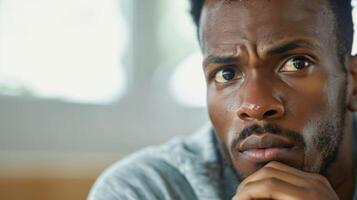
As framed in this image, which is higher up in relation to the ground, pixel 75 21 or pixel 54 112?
pixel 75 21

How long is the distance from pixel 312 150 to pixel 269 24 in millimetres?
257

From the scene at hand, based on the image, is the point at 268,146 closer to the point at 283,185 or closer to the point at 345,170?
the point at 283,185

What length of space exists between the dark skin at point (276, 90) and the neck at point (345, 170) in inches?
3.6

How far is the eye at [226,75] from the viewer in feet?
3.94

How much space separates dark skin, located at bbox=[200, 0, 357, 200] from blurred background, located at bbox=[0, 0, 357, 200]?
1.11 m

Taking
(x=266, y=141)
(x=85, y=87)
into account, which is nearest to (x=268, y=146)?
(x=266, y=141)

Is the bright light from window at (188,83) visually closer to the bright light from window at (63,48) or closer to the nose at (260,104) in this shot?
the bright light from window at (63,48)

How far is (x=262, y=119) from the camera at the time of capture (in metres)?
1.09

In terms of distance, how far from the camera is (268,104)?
3.55ft

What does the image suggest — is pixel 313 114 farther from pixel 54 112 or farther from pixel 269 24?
pixel 54 112

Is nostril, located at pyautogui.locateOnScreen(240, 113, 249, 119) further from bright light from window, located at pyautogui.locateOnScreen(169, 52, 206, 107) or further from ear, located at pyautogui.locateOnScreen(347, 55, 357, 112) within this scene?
bright light from window, located at pyautogui.locateOnScreen(169, 52, 206, 107)

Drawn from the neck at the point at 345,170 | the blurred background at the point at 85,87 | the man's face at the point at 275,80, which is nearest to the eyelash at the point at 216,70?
the man's face at the point at 275,80

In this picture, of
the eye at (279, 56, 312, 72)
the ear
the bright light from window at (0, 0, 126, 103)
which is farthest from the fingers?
the bright light from window at (0, 0, 126, 103)

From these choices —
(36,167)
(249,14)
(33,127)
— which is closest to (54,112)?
(33,127)
